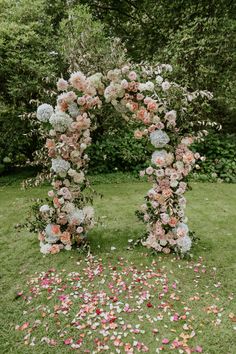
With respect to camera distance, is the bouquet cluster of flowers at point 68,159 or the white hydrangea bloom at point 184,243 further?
the white hydrangea bloom at point 184,243

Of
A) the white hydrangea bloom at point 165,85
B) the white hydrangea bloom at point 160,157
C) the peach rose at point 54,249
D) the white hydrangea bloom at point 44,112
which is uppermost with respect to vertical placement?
the white hydrangea bloom at point 165,85

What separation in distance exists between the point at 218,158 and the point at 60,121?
696 centimetres

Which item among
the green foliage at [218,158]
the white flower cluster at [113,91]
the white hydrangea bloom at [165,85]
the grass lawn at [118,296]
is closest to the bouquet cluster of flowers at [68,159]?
the white flower cluster at [113,91]

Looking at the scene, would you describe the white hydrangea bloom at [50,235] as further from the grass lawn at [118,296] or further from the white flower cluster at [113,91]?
the white flower cluster at [113,91]

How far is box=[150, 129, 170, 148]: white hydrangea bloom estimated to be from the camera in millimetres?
4891

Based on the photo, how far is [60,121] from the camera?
4781 millimetres

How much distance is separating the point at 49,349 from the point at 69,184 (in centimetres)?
225

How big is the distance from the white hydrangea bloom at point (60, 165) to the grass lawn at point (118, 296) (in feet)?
4.10

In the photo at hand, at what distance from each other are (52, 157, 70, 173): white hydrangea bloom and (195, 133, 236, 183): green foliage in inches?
229

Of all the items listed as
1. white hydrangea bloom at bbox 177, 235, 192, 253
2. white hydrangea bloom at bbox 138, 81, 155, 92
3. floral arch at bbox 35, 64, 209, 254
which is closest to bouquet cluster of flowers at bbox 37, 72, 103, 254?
floral arch at bbox 35, 64, 209, 254

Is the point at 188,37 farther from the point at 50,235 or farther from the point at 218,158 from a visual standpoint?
the point at 50,235

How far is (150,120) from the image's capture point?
16.1 feet

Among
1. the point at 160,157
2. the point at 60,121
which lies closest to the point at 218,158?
the point at 160,157

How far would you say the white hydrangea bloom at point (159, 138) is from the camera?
4.89 metres
